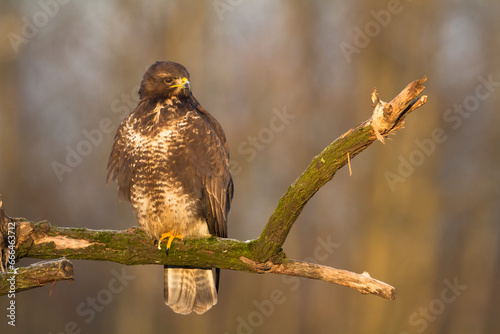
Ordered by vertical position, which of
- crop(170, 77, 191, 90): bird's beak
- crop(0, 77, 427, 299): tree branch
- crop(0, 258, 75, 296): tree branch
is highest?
crop(170, 77, 191, 90): bird's beak

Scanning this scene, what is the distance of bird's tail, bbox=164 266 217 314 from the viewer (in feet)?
14.2

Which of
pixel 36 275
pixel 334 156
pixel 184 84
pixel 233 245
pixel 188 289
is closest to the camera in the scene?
pixel 334 156

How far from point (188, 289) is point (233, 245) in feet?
2.72

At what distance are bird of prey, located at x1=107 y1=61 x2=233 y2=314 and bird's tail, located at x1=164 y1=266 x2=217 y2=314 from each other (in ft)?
0.04

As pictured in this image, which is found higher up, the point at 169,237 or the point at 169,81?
the point at 169,81

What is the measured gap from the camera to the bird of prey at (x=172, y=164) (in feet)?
13.1

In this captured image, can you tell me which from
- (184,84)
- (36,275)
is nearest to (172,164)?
(184,84)

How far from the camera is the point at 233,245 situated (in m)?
3.72

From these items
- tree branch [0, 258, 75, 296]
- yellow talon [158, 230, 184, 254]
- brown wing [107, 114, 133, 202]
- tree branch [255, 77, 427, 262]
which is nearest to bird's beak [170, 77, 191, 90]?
brown wing [107, 114, 133, 202]

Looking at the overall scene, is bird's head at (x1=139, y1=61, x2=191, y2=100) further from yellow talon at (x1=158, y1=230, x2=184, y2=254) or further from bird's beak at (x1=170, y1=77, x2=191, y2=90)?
yellow talon at (x1=158, y1=230, x2=184, y2=254)

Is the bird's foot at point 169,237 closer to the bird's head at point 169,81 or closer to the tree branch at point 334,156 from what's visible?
the tree branch at point 334,156

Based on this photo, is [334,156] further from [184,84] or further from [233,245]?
[184,84]

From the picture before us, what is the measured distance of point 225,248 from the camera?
3754 mm

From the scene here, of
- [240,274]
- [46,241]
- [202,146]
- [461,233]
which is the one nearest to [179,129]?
[202,146]
